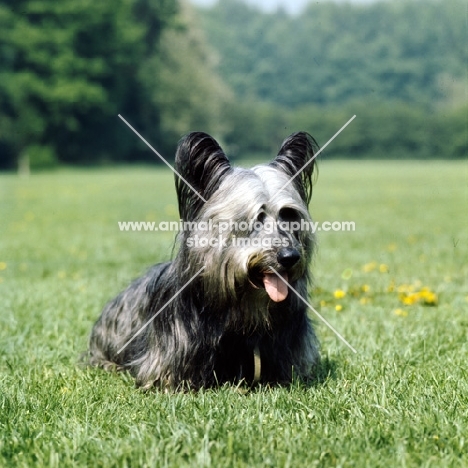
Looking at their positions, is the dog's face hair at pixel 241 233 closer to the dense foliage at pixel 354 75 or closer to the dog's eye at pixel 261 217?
the dog's eye at pixel 261 217

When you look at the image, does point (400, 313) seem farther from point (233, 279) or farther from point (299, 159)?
point (233, 279)

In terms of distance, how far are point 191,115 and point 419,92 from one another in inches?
1067

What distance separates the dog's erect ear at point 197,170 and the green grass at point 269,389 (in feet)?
3.82

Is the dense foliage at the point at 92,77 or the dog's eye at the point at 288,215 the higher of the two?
the dense foliage at the point at 92,77

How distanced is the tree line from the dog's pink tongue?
18.7 meters

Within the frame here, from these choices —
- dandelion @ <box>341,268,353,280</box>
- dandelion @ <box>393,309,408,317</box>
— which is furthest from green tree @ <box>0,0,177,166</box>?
dandelion @ <box>393,309,408,317</box>

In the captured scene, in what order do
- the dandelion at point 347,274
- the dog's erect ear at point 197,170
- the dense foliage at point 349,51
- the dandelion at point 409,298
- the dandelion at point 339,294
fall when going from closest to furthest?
1. the dog's erect ear at point 197,170
2. the dandelion at point 409,298
3. the dandelion at point 339,294
4. the dandelion at point 347,274
5. the dense foliage at point 349,51

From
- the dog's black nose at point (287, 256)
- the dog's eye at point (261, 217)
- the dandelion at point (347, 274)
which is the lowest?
the dandelion at point (347, 274)

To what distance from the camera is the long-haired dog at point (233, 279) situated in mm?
3887

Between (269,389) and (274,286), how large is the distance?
76 cm

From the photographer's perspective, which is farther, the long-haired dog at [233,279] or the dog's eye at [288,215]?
the dog's eye at [288,215]

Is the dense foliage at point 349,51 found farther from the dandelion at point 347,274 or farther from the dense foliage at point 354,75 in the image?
the dandelion at point 347,274

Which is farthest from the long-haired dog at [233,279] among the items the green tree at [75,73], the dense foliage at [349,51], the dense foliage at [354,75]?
the green tree at [75,73]

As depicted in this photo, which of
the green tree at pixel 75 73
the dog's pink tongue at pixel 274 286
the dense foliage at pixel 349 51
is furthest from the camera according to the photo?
the green tree at pixel 75 73
